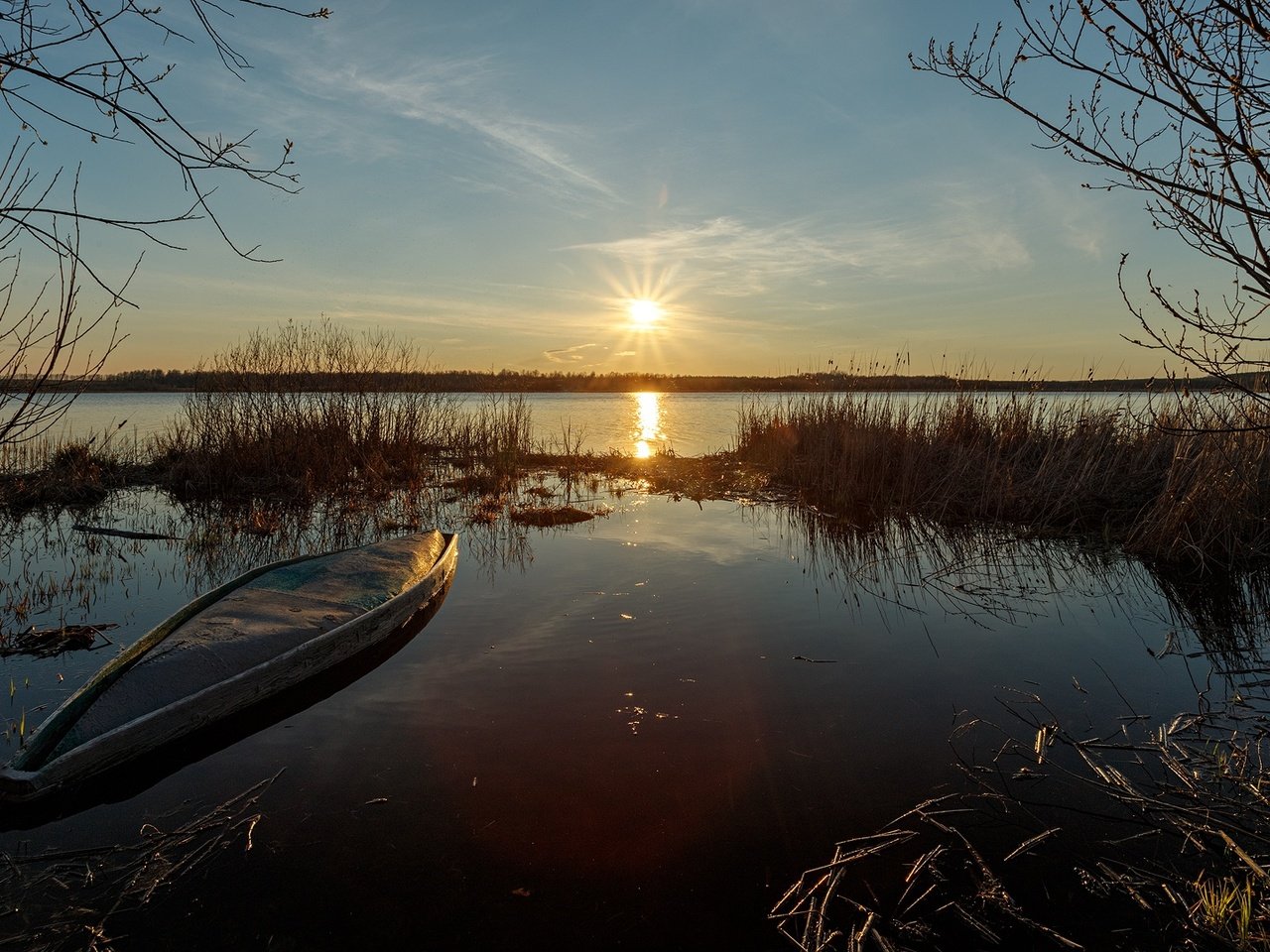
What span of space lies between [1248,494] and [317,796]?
814cm

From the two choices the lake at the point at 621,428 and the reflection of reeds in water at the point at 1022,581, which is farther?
the lake at the point at 621,428

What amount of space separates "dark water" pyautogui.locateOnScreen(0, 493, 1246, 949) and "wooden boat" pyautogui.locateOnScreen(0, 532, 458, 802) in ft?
0.57

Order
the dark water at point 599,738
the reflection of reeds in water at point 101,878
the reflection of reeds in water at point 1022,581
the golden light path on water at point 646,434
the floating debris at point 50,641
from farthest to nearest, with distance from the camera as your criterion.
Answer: the golden light path on water at point 646,434 → the reflection of reeds in water at point 1022,581 → the floating debris at point 50,641 → the dark water at point 599,738 → the reflection of reeds in water at point 101,878

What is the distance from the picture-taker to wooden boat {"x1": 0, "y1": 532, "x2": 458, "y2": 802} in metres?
2.91

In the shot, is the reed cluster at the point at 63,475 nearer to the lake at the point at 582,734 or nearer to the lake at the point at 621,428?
the lake at the point at 621,428

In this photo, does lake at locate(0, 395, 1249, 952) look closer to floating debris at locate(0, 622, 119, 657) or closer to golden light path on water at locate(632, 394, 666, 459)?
floating debris at locate(0, 622, 119, 657)

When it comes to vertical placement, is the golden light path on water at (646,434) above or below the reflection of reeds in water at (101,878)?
above

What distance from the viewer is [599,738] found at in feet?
11.5

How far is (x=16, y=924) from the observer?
2207 mm

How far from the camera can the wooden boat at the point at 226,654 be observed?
2.91m

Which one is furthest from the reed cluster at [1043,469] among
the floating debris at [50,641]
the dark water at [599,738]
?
the floating debris at [50,641]

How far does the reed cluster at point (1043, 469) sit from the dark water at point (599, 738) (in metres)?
0.98

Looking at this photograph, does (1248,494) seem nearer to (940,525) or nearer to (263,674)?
(940,525)

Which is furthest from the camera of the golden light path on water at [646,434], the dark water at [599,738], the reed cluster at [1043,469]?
the golden light path on water at [646,434]
